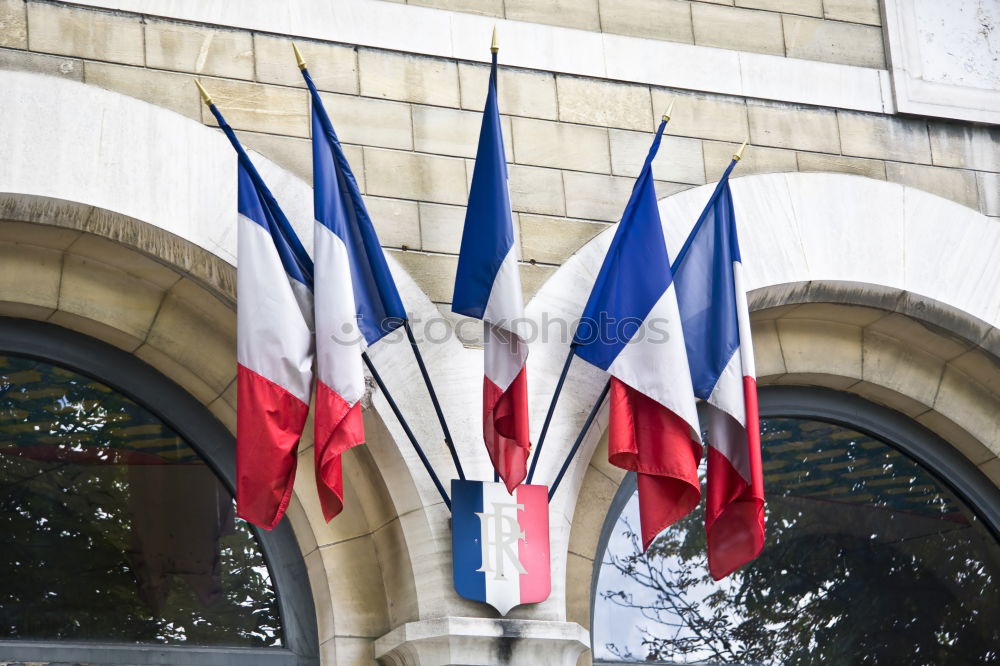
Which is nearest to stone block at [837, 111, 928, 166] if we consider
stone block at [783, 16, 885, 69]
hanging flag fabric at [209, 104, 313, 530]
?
stone block at [783, 16, 885, 69]

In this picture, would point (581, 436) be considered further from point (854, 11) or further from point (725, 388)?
point (854, 11)

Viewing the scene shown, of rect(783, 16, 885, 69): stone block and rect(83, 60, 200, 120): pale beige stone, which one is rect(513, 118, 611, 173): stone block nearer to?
rect(783, 16, 885, 69): stone block

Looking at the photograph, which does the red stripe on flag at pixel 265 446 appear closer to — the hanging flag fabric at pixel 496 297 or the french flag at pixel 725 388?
the hanging flag fabric at pixel 496 297

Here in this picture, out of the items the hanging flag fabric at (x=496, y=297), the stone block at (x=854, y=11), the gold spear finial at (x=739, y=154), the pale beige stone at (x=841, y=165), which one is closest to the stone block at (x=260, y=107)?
the hanging flag fabric at (x=496, y=297)

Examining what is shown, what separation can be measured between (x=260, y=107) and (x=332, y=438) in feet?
5.31

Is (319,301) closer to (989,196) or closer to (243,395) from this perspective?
(243,395)

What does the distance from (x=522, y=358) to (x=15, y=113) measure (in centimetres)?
220

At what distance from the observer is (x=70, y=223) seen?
572 centimetres

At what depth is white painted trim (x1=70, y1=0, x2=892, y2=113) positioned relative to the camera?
6.27m

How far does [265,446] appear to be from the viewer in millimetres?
5430

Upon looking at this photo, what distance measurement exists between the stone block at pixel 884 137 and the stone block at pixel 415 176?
2.03 meters

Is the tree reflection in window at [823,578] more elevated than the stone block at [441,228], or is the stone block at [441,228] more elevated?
the stone block at [441,228]

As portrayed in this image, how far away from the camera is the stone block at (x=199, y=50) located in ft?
19.9

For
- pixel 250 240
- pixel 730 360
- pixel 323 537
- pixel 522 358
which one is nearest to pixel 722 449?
pixel 730 360
